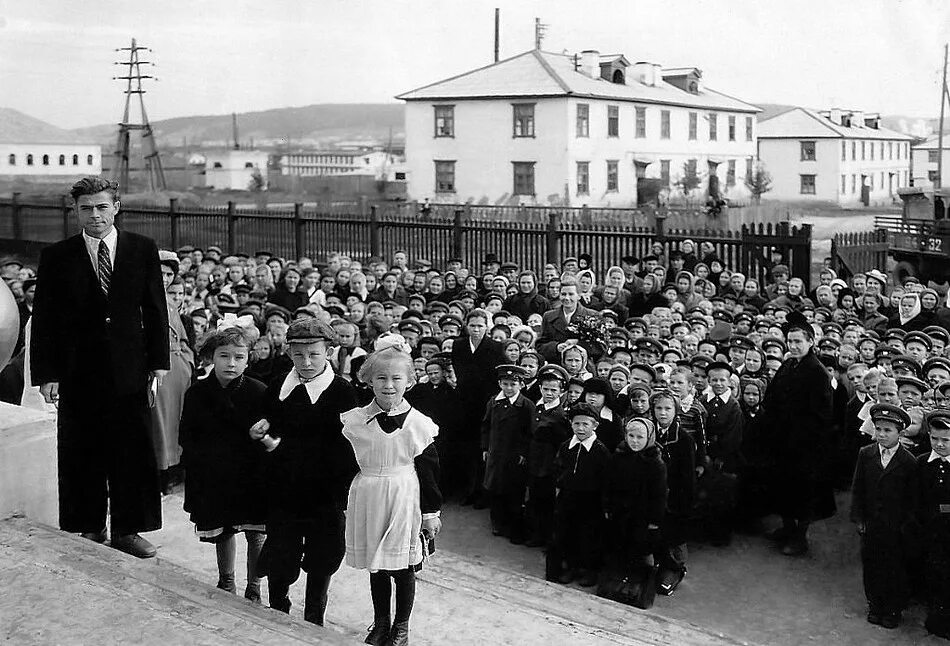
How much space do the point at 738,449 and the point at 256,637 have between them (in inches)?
166

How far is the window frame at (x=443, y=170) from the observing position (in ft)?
142

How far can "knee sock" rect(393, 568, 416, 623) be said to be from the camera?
4348 millimetres

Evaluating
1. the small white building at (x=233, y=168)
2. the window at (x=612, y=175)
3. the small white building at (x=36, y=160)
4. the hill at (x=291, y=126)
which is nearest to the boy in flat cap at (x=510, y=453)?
Result: the window at (x=612, y=175)

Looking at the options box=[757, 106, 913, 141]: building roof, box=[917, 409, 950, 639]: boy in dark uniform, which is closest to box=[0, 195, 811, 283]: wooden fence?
box=[917, 409, 950, 639]: boy in dark uniform

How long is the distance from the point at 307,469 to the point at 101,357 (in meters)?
1.11

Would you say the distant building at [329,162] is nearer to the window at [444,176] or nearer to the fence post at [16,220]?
the window at [444,176]

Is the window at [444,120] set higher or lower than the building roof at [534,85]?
lower

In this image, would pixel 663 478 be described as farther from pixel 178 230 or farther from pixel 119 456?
pixel 178 230

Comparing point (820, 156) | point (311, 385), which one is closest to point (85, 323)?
point (311, 385)

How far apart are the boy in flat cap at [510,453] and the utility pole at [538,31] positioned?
155ft

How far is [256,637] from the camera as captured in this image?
12.4ft

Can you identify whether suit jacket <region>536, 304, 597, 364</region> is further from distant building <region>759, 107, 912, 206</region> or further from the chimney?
distant building <region>759, 107, 912, 206</region>

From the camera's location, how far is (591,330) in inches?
360

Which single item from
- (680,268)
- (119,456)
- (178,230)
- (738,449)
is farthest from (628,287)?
(178,230)
